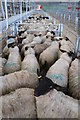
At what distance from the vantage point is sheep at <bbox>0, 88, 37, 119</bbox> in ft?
4.47

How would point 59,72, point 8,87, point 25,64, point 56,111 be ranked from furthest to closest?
1. point 25,64
2. point 59,72
3. point 8,87
4. point 56,111

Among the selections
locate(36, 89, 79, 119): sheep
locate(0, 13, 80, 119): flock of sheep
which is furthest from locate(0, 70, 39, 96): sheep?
locate(36, 89, 79, 119): sheep

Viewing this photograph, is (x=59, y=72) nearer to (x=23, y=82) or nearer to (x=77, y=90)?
(x=77, y=90)

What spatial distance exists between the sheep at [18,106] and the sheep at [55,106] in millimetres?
76

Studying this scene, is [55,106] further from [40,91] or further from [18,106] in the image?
[18,106]

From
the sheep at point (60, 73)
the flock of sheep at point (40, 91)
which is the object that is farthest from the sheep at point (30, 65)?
the sheep at point (60, 73)

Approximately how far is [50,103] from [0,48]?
257 cm

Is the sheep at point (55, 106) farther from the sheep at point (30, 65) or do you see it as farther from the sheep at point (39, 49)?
the sheep at point (39, 49)

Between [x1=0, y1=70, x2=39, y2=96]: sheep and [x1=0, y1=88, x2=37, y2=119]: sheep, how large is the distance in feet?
0.81

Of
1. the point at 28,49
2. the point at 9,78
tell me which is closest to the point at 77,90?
the point at 9,78

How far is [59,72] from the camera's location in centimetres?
215

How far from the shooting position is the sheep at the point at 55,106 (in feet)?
4.31

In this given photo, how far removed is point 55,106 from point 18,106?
40 centimetres

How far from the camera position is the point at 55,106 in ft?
4.46
